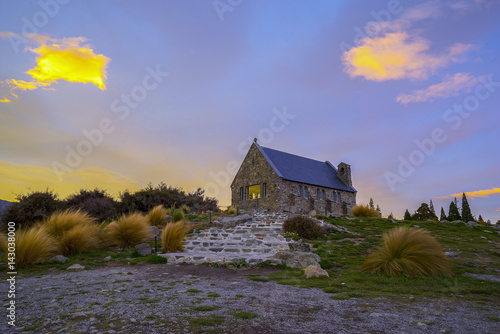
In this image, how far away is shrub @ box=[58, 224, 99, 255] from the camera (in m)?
8.66

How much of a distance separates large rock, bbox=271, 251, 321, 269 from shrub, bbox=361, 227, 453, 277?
129cm

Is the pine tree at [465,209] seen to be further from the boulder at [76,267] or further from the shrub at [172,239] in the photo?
the boulder at [76,267]

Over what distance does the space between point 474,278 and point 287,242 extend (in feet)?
18.1

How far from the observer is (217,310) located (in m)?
3.74

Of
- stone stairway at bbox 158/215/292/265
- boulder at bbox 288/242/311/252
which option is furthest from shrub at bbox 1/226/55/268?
boulder at bbox 288/242/311/252

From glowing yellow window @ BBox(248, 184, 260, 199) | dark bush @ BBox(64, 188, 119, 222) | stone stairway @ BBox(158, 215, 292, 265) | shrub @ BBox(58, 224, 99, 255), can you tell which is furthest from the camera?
glowing yellow window @ BBox(248, 184, 260, 199)

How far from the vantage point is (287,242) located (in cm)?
1023

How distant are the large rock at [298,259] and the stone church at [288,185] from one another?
50.9ft

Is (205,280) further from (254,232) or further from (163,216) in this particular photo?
(163,216)

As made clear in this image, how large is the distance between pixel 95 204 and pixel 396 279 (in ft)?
51.4

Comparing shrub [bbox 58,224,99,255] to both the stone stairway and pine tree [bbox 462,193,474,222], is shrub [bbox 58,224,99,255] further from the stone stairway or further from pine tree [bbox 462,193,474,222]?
pine tree [bbox 462,193,474,222]

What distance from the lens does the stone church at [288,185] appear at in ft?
81.9

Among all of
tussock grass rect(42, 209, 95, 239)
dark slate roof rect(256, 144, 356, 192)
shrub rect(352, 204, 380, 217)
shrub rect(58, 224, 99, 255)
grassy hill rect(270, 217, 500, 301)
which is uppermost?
dark slate roof rect(256, 144, 356, 192)

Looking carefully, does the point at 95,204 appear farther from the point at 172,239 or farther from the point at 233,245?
the point at 233,245
